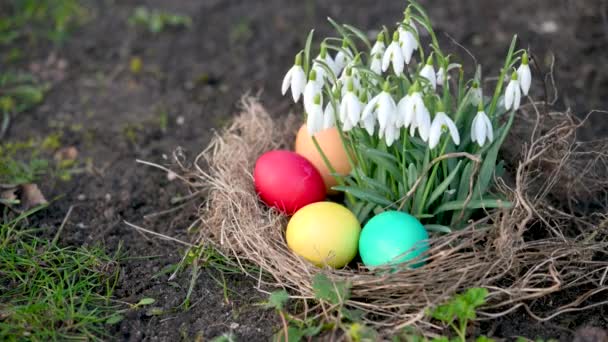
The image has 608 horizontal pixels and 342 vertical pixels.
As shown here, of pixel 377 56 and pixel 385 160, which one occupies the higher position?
pixel 377 56

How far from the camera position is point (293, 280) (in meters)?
2.79

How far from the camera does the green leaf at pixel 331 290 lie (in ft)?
8.63

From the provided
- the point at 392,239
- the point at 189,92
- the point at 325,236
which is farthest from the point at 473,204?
the point at 189,92

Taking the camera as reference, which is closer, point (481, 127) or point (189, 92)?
point (481, 127)

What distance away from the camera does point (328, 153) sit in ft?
10.5

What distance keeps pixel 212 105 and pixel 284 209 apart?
1.36 meters

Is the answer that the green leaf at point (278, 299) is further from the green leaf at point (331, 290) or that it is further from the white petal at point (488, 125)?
the white petal at point (488, 125)

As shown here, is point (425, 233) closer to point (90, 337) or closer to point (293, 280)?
point (293, 280)

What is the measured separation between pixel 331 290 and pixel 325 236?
0.86 feet

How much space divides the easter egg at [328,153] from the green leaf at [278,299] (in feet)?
2.23

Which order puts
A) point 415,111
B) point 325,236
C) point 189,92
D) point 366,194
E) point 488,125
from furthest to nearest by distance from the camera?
point 189,92
point 366,194
point 325,236
point 488,125
point 415,111

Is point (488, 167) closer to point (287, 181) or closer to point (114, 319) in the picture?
point (287, 181)

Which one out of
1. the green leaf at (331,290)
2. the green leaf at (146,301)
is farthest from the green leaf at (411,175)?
the green leaf at (146,301)

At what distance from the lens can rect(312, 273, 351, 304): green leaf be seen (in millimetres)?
2631
